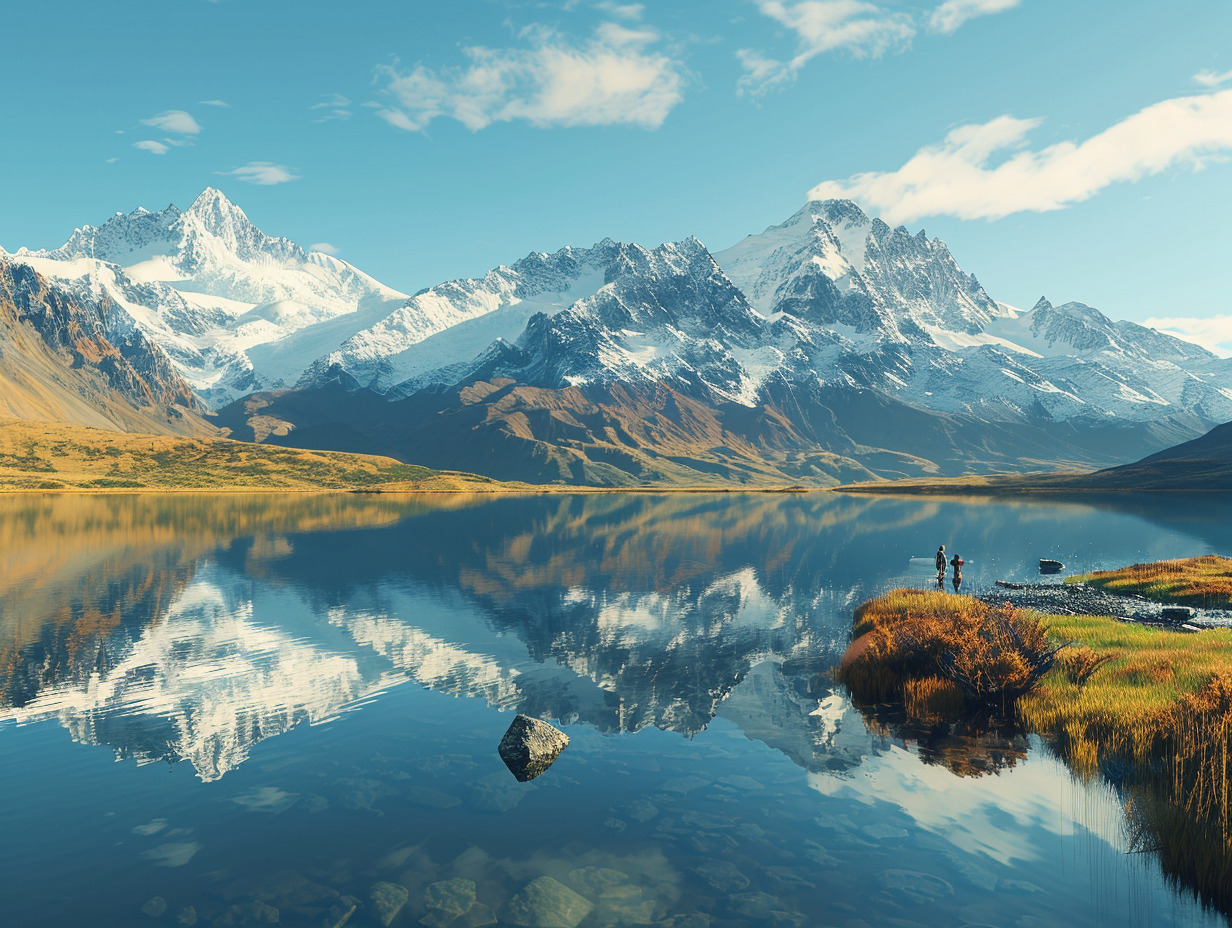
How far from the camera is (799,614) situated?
57.9m

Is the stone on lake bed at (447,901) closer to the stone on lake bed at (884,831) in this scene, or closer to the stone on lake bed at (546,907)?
the stone on lake bed at (546,907)

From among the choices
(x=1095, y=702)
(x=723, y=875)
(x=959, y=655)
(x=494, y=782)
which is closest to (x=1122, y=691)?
(x=1095, y=702)

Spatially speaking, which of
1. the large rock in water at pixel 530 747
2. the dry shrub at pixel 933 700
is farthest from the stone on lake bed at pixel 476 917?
the dry shrub at pixel 933 700

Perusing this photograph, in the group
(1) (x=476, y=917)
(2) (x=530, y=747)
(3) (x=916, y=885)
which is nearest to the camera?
(1) (x=476, y=917)

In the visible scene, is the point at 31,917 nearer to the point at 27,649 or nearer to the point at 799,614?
the point at 27,649

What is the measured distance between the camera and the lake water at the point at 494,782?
56.5 ft

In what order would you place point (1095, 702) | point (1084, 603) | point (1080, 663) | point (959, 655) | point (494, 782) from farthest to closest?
1. point (1084, 603)
2. point (1080, 663)
3. point (959, 655)
4. point (1095, 702)
5. point (494, 782)

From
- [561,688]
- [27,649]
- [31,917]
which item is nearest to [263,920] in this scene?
[31,917]

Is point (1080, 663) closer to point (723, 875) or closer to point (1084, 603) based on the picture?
point (723, 875)

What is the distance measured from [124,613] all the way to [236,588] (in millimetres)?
13444

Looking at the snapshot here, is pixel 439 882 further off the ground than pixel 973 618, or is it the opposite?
pixel 973 618

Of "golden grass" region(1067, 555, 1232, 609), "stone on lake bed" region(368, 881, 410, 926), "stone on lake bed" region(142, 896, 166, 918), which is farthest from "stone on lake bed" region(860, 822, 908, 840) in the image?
"golden grass" region(1067, 555, 1232, 609)

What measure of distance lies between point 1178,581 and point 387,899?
208 feet

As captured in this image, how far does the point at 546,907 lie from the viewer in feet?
55.8
